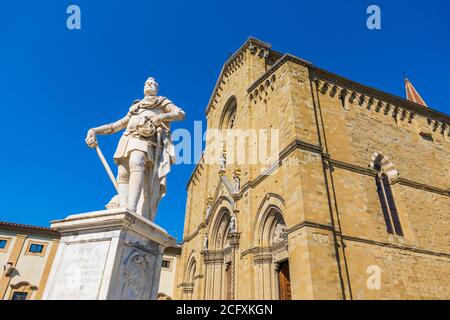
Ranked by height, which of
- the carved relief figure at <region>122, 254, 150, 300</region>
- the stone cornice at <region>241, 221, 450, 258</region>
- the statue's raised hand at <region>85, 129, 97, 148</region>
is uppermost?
the stone cornice at <region>241, 221, 450, 258</region>

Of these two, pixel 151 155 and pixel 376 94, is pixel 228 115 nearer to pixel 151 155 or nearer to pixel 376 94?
pixel 376 94

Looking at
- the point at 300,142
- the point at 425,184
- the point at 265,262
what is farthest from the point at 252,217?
the point at 425,184

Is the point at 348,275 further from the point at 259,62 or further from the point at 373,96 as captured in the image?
the point at 259,62

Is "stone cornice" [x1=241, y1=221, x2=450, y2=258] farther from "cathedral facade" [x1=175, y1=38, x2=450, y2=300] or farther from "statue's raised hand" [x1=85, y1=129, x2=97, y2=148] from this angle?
"statue's raised hand" [x1=85, y1=129, x2=97, y2=148]

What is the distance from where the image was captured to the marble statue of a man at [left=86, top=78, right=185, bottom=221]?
461 cm

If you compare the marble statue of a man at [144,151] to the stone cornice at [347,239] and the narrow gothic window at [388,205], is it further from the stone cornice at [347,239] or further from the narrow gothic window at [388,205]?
the narrow gothic window at [388,205]

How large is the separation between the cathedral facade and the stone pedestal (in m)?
6.19

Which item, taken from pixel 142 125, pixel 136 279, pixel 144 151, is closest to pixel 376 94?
pixel 142 125

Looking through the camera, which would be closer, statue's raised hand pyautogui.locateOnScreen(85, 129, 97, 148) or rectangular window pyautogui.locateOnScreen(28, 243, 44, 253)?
statue's raised hand pyautogui.locateOnScreen(85, 129, 97, 148)

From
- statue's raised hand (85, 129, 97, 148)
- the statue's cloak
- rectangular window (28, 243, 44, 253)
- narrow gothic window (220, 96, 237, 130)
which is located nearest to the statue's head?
the statue's cloak

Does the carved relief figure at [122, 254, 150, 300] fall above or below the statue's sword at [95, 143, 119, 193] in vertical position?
below

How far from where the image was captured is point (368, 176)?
1254cm

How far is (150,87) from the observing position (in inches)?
217

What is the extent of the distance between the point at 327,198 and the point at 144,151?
298 inches
